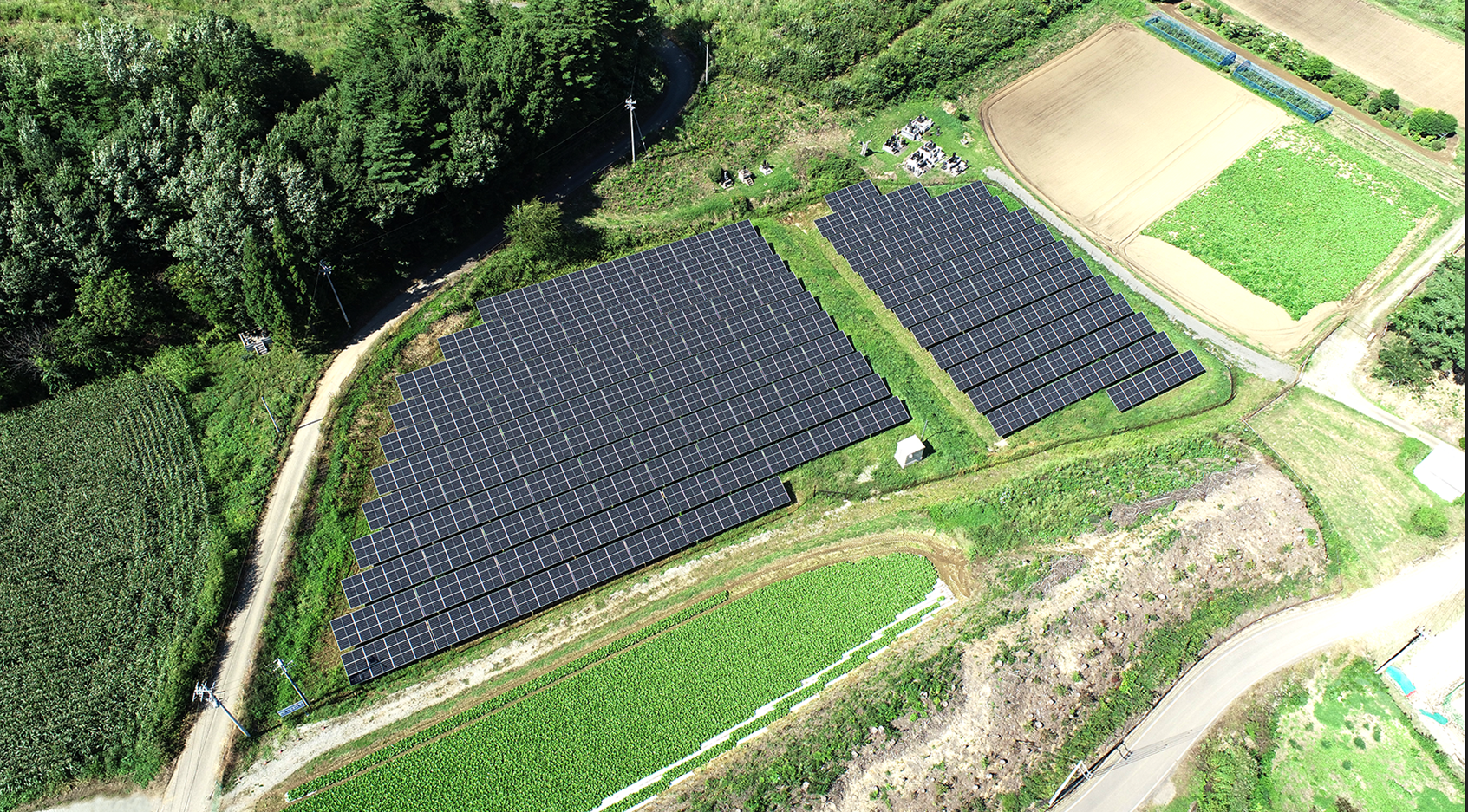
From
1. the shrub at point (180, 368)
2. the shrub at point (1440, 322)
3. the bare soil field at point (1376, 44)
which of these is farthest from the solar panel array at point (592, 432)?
the bare soil field at point (1376, 44)

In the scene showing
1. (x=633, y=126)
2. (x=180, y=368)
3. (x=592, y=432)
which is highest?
(x=633, y=126)

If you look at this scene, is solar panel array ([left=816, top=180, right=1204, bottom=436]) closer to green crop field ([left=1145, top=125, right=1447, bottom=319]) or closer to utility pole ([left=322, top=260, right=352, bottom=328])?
green crop field ([left=1145, top=125, right=1447, bottom=319])

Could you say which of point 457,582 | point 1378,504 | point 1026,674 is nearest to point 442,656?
point 457,582

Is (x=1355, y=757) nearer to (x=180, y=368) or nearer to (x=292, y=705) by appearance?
(x=292, y=705)

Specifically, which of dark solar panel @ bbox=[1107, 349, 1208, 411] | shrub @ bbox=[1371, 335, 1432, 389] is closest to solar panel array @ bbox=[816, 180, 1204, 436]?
dark solar panel @ bbox=[1107, 349, 1208, 411]

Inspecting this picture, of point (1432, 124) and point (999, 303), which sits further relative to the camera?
point (1432, 124)

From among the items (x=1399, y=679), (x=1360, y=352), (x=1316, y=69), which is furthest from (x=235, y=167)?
(x=1316, y=69)

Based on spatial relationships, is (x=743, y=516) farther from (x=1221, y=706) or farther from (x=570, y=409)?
(x=1221, y=706)

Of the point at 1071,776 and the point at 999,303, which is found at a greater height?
the point at 999,303
